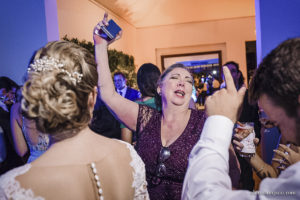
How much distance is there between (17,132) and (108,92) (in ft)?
3.49

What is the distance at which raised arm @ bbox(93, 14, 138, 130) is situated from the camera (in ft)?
5.54

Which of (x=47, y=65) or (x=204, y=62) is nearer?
(x=47, y=65)

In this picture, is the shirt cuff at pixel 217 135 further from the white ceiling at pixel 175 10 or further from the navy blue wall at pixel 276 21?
the white ceiling at pixel 175 10

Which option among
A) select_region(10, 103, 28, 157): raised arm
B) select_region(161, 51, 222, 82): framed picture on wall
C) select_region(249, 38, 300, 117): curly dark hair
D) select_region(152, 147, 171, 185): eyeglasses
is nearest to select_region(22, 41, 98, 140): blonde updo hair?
select_region(249, 38, 300, 117): curly dark hair

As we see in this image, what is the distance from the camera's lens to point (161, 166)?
1646 mm

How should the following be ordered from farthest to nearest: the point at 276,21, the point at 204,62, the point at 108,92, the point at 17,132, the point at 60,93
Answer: the point at 204,62
the point at 276,21
the point at 17,132
the point at 108,92
the point at 60,93

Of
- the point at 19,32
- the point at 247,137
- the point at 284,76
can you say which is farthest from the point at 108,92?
the point at 19,32

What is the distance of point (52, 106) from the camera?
2.84 feet

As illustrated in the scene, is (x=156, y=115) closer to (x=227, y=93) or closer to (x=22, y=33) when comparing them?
(x=227, y=93)

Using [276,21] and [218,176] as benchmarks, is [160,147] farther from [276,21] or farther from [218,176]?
[276,21]

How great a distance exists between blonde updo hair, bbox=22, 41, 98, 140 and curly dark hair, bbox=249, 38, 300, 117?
65 centimetres

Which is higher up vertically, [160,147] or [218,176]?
[218,176]

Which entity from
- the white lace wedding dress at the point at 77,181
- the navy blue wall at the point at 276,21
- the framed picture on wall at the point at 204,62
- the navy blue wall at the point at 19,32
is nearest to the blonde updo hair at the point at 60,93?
the white lace wedding dress at the point at 77,181

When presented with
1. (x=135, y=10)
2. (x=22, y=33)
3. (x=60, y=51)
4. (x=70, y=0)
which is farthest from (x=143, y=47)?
(x=60, y=51)
